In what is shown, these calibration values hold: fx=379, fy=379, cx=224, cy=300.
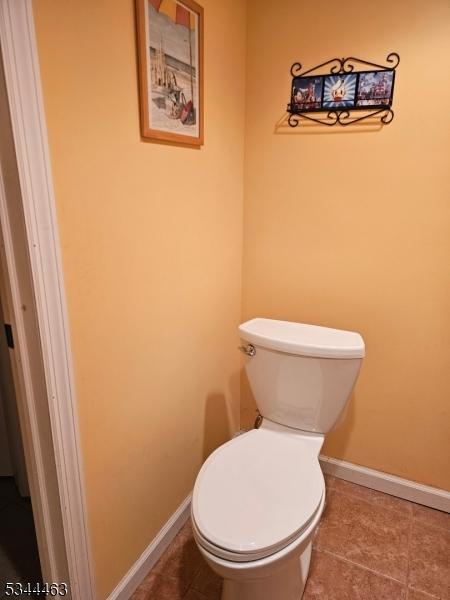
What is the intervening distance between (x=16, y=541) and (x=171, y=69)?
5.85 ft

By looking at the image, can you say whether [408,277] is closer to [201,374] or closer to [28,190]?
[201,374]

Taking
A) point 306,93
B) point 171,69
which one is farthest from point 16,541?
point 306,93

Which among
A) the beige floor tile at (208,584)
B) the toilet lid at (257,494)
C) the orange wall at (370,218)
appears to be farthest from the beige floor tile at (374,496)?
the beige floor tile at (208,584)

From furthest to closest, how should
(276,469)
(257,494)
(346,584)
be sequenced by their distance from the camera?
1. (346,584)
2. (276,469)
3. (257,494)

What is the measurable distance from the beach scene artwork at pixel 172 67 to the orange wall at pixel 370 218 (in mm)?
425

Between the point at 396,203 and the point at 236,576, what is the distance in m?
1.33

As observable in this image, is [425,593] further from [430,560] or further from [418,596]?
[430,560]

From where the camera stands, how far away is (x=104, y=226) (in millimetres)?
1008

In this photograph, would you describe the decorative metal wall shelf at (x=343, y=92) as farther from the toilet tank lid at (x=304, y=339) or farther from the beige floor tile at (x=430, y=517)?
the beige floor tile at (x=430, y=517)

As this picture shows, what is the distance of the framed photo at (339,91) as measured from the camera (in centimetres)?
142

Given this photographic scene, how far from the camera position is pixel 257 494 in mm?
1093

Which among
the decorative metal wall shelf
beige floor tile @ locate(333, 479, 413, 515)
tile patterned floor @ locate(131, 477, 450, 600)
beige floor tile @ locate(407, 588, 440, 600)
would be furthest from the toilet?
the decorative metal wall shelf

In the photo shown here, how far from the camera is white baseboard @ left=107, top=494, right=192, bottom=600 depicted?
1241 millimetres

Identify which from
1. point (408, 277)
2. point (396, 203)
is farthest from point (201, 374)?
point (396, 203)
